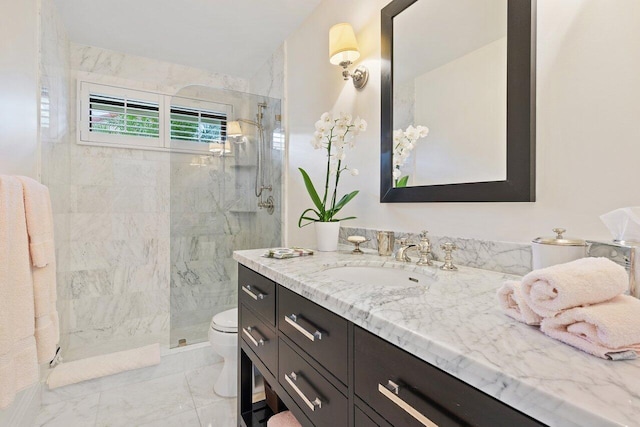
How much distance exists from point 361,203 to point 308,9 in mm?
1386

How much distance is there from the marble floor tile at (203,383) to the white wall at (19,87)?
59.6 inches

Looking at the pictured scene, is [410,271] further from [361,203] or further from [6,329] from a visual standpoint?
[6,329]

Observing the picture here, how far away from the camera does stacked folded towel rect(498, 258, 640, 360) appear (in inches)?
17.1

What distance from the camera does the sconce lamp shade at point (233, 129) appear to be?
251 cm

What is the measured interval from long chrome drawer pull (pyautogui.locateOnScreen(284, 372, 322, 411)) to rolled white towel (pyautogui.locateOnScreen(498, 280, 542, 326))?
524 millimetres

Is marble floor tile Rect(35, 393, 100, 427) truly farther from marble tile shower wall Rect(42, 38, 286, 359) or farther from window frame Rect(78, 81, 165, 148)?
window frame Rect(78, 81, 165, 148)

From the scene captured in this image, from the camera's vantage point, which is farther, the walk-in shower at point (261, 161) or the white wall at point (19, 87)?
the walk-in shower at point (261, 161)

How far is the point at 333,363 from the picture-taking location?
0.76 meters

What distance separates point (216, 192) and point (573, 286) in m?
2.42

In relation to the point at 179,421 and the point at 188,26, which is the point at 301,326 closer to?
the point at 179,421

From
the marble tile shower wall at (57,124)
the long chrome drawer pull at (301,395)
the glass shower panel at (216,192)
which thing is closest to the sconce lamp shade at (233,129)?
the glass shower panel at (216,192)

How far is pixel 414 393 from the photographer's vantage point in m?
0.54

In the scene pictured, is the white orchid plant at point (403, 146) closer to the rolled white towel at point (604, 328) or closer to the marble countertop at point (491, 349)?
the marble countertop at point (491, 349)

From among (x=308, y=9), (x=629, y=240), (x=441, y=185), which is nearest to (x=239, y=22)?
Result: (x=308, y=9)
